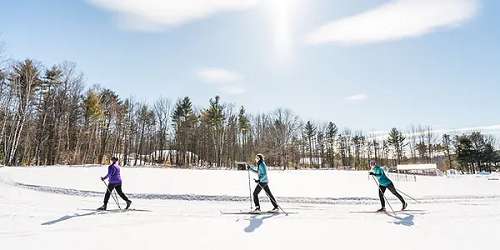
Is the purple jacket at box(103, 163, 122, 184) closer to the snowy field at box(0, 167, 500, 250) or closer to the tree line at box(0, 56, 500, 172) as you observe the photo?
the snowy field at box(0, 167, 500, 250)

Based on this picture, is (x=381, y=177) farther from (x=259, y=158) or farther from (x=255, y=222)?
(x=255, y=222)

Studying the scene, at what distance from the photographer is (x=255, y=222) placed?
916cm

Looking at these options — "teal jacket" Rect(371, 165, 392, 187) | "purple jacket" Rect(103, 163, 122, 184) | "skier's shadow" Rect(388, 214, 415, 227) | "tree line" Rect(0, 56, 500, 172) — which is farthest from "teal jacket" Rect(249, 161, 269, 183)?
"tree line" Rect(0, 56, 500, 172)

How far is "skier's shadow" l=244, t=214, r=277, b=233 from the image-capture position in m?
8.35

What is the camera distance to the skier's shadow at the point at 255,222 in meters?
8.35

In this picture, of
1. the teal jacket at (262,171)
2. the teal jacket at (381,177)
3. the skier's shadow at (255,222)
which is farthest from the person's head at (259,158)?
the teal jacket at (381,177)

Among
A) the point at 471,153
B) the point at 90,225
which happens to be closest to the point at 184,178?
the point at 90,225

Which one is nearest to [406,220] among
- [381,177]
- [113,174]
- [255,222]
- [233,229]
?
[381,177]

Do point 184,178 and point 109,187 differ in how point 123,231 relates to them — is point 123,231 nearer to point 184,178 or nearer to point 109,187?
point 109,187

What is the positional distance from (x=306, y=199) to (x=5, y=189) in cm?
1439

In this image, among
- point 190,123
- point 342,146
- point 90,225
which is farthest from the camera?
point 342,146

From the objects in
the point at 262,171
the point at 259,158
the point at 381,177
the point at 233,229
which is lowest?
the point at 233,229

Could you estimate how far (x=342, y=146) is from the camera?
281ft

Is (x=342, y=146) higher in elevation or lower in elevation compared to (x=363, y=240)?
higher
